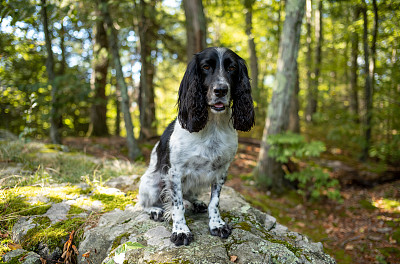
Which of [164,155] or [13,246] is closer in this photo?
[13,246]

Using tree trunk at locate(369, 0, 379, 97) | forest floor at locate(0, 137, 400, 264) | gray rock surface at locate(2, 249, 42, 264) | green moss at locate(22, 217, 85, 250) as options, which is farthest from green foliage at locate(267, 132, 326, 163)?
gray rock surface at locate(2, 249, 42, 264)

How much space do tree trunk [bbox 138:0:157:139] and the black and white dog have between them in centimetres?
445

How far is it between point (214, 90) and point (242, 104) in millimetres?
472

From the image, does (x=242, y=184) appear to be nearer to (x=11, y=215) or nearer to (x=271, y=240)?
(x=271, y=240)

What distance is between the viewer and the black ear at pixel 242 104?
2.73 meters

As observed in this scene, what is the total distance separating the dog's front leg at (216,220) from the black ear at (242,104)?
0.63 metres

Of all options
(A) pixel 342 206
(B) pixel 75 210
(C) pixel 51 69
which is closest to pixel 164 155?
(B) pixel 75 210

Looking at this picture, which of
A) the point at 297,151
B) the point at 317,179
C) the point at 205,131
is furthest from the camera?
the point at 317,179

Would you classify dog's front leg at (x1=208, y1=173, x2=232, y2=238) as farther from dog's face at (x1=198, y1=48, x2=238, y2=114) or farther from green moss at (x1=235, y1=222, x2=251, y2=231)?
dog's face at (x1=198, y1=48, x2=238, y2=114)

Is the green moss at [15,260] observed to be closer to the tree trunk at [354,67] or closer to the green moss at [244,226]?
the green moss at [244,226]

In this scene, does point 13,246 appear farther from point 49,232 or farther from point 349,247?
point 349,247

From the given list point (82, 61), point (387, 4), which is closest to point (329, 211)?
point (387, 4)

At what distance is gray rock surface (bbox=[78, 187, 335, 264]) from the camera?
85.0 inches

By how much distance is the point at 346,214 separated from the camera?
5.72 meters
